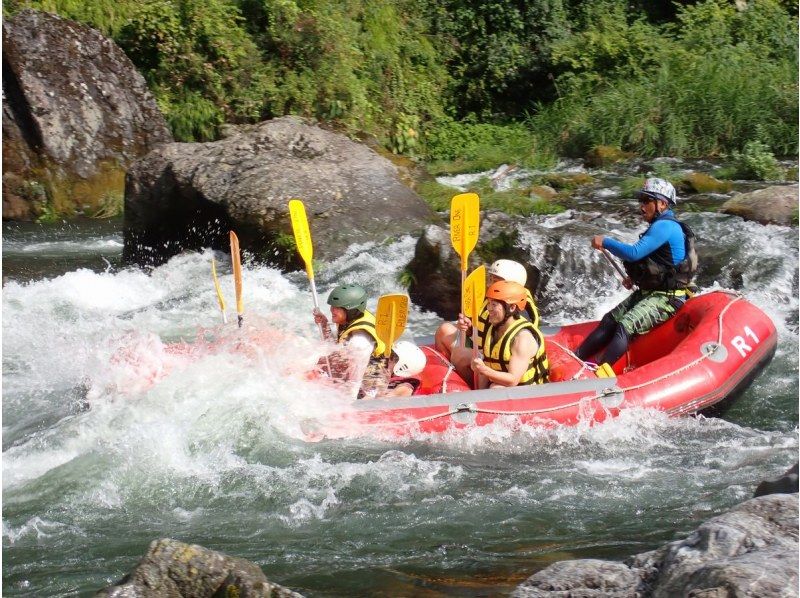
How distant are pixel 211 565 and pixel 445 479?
1.95 metres

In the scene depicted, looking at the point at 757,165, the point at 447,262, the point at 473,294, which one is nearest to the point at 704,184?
the point at 757,165

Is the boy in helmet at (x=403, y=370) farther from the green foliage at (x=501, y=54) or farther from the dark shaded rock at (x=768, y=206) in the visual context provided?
the green foliage at (x=501, y=54)

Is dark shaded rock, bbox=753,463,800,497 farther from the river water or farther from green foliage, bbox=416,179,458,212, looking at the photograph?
green foliage, bbox=416,179,458,212

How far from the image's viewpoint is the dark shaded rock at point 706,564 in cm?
291

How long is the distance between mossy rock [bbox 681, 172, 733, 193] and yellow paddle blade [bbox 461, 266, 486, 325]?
614 centimetres

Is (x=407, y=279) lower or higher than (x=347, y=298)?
lower

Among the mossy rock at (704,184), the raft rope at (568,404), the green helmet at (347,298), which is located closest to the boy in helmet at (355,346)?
the green helmet at (347,298)

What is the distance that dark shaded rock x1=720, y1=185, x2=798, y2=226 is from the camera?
955 cm

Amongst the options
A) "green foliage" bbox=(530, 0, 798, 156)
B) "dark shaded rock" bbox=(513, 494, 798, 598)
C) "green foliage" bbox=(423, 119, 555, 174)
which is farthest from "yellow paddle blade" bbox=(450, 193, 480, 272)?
"green foliage" bbox=(530, 0, 798, 156)

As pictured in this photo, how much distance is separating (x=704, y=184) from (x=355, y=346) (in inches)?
265

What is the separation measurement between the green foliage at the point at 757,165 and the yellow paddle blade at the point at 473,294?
22.2ft

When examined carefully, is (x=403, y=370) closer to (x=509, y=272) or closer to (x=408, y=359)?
(x=408, y=359)

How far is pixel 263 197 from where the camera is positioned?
372 inches

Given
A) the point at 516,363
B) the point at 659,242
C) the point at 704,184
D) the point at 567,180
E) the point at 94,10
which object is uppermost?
the point at 94,10
